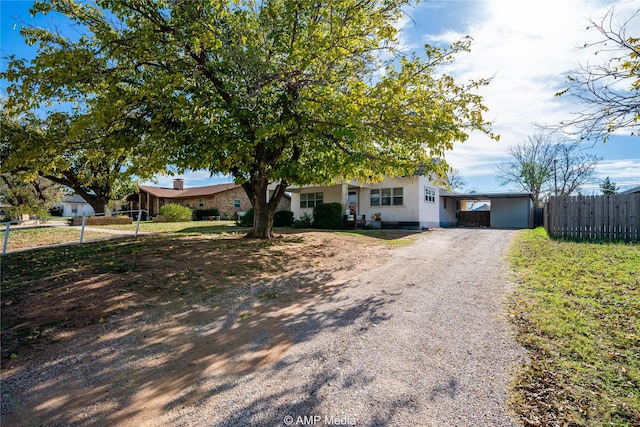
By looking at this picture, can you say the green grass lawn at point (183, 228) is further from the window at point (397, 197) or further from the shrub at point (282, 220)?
the window at point (397, 197)

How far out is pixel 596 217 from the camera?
1288 cm

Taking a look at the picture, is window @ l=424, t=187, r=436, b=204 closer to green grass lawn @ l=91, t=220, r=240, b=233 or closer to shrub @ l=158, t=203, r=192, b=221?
green grass lawn @ l=91, t=220, r=240, b=233

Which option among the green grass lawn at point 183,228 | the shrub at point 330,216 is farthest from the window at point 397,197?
the green grass lawn at point 183,228

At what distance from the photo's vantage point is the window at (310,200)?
22.5m

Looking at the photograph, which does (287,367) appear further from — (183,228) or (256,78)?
(183,228)

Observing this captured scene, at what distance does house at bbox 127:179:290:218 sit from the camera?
110 ft

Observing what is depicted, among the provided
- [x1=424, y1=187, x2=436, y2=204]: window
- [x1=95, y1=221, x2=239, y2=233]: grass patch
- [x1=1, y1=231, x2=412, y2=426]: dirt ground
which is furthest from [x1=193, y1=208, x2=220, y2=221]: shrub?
[x1=1, y1=231, x2=412, y2=426]: dirt ground

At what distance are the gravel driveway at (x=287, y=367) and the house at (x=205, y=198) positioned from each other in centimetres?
2604

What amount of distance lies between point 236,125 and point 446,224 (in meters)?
22.2

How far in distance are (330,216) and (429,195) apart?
7.19 m

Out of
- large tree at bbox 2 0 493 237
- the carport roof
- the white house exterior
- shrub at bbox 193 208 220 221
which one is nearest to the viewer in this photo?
large tree at bbox 2 0 493 237

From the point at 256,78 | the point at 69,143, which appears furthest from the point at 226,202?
the point at 256,78

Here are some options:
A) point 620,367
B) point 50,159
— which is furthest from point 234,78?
point 620,367

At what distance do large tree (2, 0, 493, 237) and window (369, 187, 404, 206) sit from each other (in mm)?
11250
